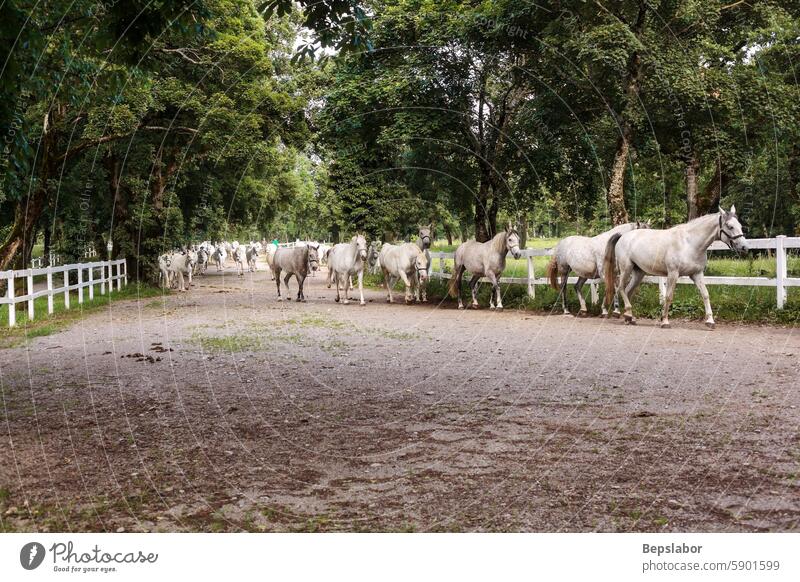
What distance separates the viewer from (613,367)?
9805 millimetres

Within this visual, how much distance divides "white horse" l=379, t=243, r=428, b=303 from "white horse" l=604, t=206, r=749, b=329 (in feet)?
24.5

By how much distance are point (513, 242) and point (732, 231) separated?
6.77m

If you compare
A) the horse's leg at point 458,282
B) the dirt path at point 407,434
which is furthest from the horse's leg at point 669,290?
the horse's leg at point 458,282

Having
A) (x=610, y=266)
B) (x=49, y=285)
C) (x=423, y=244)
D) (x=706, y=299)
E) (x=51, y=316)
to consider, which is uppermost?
(x=423, y=244)

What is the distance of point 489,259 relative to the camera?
1970cm

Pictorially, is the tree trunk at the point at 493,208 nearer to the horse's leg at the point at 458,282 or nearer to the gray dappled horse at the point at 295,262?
the horse's leg at the point at 458,282

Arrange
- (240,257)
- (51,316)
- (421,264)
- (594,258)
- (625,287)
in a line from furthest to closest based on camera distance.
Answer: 1. (240,257)
2. (421,264)
3. (51,316)
4. (594,258)
5. (625,287)

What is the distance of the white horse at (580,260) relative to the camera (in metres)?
16.8

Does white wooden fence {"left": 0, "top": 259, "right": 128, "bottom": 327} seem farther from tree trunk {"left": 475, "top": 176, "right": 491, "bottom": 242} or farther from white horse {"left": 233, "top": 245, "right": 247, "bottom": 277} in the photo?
tree trunk {"left": 475, "top": 176, "right": 491, "bottom": 242}

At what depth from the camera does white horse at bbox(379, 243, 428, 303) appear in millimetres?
21969

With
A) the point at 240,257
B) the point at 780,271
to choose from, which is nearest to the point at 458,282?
the point at 780,271

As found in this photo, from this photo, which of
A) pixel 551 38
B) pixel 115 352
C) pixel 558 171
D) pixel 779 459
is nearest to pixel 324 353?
pixel 115 352

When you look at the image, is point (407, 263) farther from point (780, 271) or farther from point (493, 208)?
point (780, 271)

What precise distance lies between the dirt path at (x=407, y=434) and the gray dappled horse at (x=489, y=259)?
672 centimetres
